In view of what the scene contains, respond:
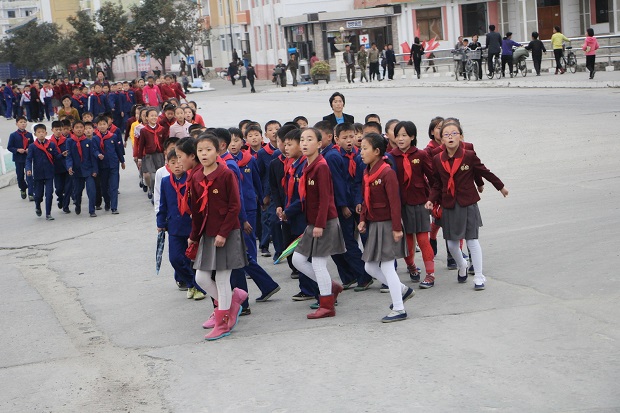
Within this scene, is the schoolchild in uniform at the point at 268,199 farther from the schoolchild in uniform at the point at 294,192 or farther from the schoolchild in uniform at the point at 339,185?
the schoolchild in uniform at the point at 294,192

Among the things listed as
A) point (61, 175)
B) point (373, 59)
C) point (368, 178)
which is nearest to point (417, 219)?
point (368, 178)

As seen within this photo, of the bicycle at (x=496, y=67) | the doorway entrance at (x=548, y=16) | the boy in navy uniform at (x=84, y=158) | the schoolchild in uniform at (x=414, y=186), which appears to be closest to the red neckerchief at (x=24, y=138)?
the boy in navy uniform at (x=84, y=158)

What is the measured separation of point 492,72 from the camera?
36312mm

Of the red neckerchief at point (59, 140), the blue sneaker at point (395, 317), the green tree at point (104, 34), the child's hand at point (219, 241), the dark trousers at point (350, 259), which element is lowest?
the blue sneaker at point (395, 317)

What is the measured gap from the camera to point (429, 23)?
60250mm

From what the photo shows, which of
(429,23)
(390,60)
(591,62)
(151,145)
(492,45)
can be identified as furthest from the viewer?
(429,23)

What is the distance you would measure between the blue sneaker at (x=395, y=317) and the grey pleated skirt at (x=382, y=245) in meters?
0.46

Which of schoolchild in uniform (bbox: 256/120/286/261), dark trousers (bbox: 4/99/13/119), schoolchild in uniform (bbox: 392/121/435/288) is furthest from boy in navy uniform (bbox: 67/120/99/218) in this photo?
dark trousers (bbox: 4/99/13/119)

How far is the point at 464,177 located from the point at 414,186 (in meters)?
0.51

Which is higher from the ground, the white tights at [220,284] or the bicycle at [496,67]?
the bicycle at [496,67]

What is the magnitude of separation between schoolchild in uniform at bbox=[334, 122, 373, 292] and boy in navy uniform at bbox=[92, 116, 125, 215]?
7903 millimetres

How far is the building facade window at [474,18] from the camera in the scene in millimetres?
59531

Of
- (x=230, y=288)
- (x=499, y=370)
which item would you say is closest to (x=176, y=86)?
(x=230, y=288)

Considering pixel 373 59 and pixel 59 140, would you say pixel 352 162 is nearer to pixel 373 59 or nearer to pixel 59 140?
pixel 59 140
